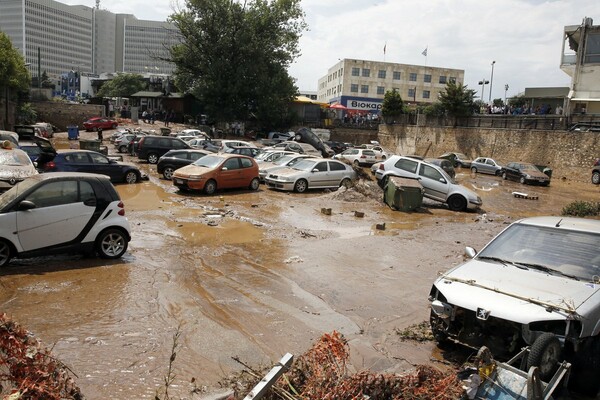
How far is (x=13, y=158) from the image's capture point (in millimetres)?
13805

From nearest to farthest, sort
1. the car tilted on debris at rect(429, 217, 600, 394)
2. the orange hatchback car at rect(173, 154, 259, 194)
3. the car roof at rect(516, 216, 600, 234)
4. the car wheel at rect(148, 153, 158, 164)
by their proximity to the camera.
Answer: the car tilted on debris at rect(429, 217, 600, 394)
the car roof at rect(516, 216, 600, 234)
the orange hatchback car at rect(173, 154, 259, 194)
the car wheel at rect(148, 153, 158, 164)

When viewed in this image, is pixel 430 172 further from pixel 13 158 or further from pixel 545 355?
pixel 545 355

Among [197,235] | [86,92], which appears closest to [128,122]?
[197,235]

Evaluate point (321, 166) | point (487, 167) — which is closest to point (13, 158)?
point (321, 166)

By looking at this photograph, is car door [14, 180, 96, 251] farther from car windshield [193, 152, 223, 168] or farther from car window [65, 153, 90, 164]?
car windshield [193, 152, 223, 168]

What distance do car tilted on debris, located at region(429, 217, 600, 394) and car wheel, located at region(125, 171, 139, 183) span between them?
16242 mm

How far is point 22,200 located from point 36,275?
4.13ft

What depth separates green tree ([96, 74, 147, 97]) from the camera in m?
81.3

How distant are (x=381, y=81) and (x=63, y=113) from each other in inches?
2129

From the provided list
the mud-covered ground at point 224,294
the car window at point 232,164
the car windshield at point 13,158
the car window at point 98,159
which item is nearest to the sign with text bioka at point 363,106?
the car window at point 232,164

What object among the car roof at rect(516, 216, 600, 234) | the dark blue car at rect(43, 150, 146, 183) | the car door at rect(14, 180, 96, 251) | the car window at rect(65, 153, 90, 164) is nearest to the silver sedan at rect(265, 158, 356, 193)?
the dark blue car at rect(43, 150, 146, 183)

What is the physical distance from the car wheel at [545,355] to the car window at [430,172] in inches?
607

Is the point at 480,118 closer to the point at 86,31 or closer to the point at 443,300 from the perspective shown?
the point at 443,300

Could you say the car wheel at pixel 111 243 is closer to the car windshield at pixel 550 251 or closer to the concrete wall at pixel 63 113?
the car windshield at pixel 550 251
